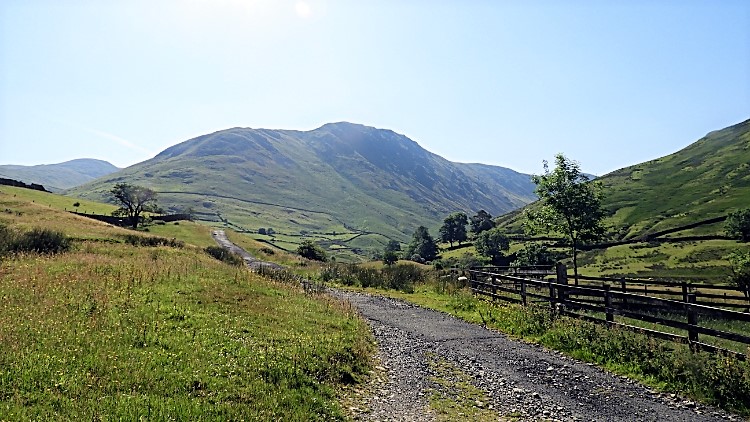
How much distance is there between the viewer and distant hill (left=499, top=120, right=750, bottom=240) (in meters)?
131

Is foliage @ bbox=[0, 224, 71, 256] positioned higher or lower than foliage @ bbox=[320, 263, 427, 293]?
higher

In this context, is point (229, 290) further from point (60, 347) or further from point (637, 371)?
point (637, 371)

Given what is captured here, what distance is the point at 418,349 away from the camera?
15875 millimetres

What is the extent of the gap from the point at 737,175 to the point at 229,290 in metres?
196

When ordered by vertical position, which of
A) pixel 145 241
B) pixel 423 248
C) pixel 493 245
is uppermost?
pixel 145 241

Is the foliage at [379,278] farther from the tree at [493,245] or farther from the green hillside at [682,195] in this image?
the green hillside at [682,195]

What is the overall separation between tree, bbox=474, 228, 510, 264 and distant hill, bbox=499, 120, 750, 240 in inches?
1545

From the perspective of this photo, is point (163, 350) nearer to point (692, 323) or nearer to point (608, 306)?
point (692, 323)

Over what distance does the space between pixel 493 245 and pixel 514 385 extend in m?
100

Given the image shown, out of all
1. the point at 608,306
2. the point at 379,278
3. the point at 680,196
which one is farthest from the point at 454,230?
the point at 608,306

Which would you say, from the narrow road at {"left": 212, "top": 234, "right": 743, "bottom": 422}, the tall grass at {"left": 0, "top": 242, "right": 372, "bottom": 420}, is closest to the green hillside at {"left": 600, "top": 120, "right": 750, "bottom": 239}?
the narrow road at {"left": 212, "top": 234, "right": 743, "bottom": 422}

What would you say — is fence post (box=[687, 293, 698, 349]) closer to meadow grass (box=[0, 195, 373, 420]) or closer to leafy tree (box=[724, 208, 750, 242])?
meadow grass (box=[0, 195, 373, 420])

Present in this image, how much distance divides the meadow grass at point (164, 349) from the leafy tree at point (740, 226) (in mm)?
101314

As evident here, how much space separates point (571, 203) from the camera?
35.7m
